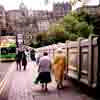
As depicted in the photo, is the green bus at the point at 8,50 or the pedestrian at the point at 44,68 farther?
the green bus at the point at 8,50

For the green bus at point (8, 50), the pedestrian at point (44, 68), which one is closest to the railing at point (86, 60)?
the pedestrian at point (44, 68)

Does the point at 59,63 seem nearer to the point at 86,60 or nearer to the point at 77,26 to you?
the point at 86,60

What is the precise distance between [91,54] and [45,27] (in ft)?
10.4

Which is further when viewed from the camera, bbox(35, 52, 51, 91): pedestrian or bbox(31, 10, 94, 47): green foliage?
bbox(31, 10, 94, 47): green foliage

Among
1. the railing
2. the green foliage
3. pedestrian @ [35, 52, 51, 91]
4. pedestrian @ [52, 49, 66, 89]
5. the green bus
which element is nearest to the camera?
the railing

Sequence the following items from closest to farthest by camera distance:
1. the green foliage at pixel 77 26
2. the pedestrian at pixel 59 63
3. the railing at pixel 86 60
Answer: the railing at pixel 86 60 → the pedestrian at pixel 59 63 → the green foliage at pixel 77 26

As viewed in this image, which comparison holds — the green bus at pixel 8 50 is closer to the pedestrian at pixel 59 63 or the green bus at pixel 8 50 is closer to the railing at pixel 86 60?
the railing at pixel 86 60

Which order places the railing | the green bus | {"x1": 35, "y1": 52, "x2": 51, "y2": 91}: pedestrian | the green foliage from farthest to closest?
the green bus
the green foliage
{"x1": 35, "y1": 52, "x2": 51, "y2": 91}: pedestrian
the railing

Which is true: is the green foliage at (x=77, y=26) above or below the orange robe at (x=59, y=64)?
above

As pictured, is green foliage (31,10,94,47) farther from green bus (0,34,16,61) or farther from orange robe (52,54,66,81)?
orange robe (52,54,66,81)

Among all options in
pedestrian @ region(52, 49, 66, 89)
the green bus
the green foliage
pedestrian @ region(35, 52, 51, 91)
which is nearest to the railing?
pedestrian @ region(52, 49, 66, 89)

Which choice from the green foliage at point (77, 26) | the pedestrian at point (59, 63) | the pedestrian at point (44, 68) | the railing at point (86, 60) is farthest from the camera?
the green foliage at point (77, 26)

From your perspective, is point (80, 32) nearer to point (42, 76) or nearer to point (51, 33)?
point (51, 33)

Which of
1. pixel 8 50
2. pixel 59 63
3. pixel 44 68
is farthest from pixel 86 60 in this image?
pixel 8 50
